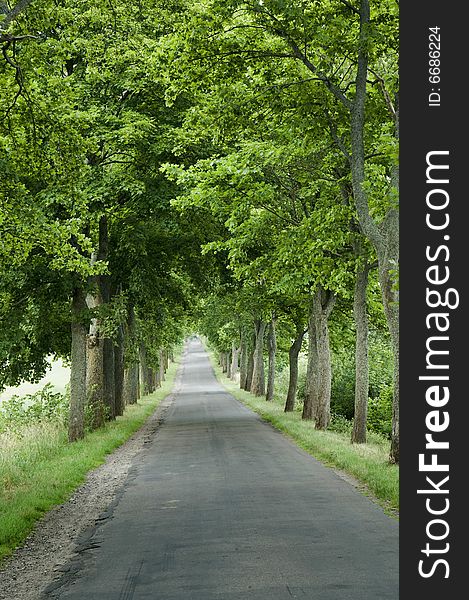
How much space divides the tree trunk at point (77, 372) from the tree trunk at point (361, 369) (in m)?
7.43

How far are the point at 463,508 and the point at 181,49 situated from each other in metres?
11.2

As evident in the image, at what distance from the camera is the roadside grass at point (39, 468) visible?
422 inches

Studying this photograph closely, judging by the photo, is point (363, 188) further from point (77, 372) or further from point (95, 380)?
point (95, 380)

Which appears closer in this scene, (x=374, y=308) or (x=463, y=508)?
(x=463, y=508)

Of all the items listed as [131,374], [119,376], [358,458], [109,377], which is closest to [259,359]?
[131,374]

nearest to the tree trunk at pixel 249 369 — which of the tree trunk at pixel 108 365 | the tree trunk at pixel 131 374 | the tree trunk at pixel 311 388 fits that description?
the tree trunk at pixel 131 374

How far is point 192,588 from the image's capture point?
7.41 m

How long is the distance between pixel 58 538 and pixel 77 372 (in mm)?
11500

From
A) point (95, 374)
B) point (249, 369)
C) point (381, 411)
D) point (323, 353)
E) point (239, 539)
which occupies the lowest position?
point (381, 411)

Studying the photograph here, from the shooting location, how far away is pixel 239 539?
9.40 m

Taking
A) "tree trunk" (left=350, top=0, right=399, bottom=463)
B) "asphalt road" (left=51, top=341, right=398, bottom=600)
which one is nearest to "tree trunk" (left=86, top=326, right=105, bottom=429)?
"asphalt road" (left=51, top=341, right=398, bottom=600)

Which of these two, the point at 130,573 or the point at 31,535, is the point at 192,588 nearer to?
the point at 130,573

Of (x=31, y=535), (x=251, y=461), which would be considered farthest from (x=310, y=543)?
(x=251, y=461)

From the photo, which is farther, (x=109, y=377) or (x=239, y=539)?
(x=109, y=377)
